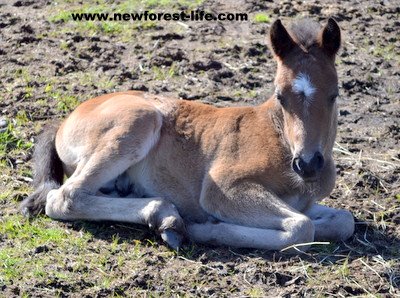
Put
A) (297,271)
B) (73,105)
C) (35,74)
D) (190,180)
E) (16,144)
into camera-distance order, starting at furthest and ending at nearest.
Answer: (35,74), (73,105), (16,144), (190,180), (297,271)

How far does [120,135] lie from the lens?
7.19m

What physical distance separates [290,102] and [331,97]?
0.92 feet

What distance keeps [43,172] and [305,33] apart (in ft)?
7.61

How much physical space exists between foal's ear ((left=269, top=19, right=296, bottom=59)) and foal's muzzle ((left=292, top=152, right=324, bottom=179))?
868 millimetres

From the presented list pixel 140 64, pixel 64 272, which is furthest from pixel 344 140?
pixel 64 272

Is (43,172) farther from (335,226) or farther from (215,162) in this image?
(335,226)

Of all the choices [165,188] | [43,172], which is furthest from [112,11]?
[165,188]

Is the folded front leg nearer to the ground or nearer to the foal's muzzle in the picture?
the ground

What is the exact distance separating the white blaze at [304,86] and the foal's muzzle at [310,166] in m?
0.41

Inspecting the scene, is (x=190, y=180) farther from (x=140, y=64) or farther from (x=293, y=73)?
(x=140, y=64)

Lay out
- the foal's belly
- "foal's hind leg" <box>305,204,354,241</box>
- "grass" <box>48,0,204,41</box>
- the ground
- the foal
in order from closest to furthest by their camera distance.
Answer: the ground, the foal, "foal's hind leg" <box>305,204,354,241</box>, the foal's belly, "grass" <box>48,0,204,41</box>

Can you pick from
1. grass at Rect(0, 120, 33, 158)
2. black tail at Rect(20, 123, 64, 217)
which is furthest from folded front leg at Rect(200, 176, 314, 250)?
grass at Rect(0, 120, 33, 158)

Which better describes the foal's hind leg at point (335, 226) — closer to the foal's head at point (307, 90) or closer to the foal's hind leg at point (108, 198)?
the foal's head at point (307, 90)

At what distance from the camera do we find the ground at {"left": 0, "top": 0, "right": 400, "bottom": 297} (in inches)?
241
